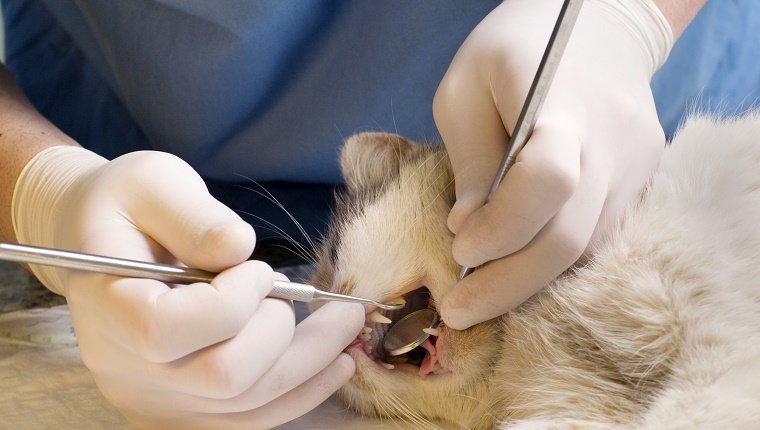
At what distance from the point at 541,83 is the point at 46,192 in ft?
2.71

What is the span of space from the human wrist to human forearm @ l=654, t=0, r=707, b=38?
3.28 feet

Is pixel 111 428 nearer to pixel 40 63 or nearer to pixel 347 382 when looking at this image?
pixel 347 382

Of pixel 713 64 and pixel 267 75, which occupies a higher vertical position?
pixel 713 64

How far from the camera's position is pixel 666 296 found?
0.97 m

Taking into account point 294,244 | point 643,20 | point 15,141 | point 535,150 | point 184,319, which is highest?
point 643,20

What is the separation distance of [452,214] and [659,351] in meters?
0.32

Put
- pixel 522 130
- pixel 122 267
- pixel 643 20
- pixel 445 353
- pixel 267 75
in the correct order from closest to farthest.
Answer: pixel 122 267
pixel 522 130
pixel 445 353
pixel 643 20
pixel 267 75

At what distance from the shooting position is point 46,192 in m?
1.24

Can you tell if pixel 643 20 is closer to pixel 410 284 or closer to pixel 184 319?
pixel 410 284

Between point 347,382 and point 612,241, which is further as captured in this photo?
point 347,382

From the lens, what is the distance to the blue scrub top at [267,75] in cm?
146

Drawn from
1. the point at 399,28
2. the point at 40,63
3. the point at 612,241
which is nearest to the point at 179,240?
the point at 612,241

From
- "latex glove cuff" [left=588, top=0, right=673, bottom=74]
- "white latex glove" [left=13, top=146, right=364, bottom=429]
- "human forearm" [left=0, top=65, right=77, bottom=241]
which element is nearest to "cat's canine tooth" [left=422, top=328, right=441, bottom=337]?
"white latex glove" [left=13, top=146, right=364, bottom=429]

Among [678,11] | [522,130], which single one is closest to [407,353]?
[522,130]
